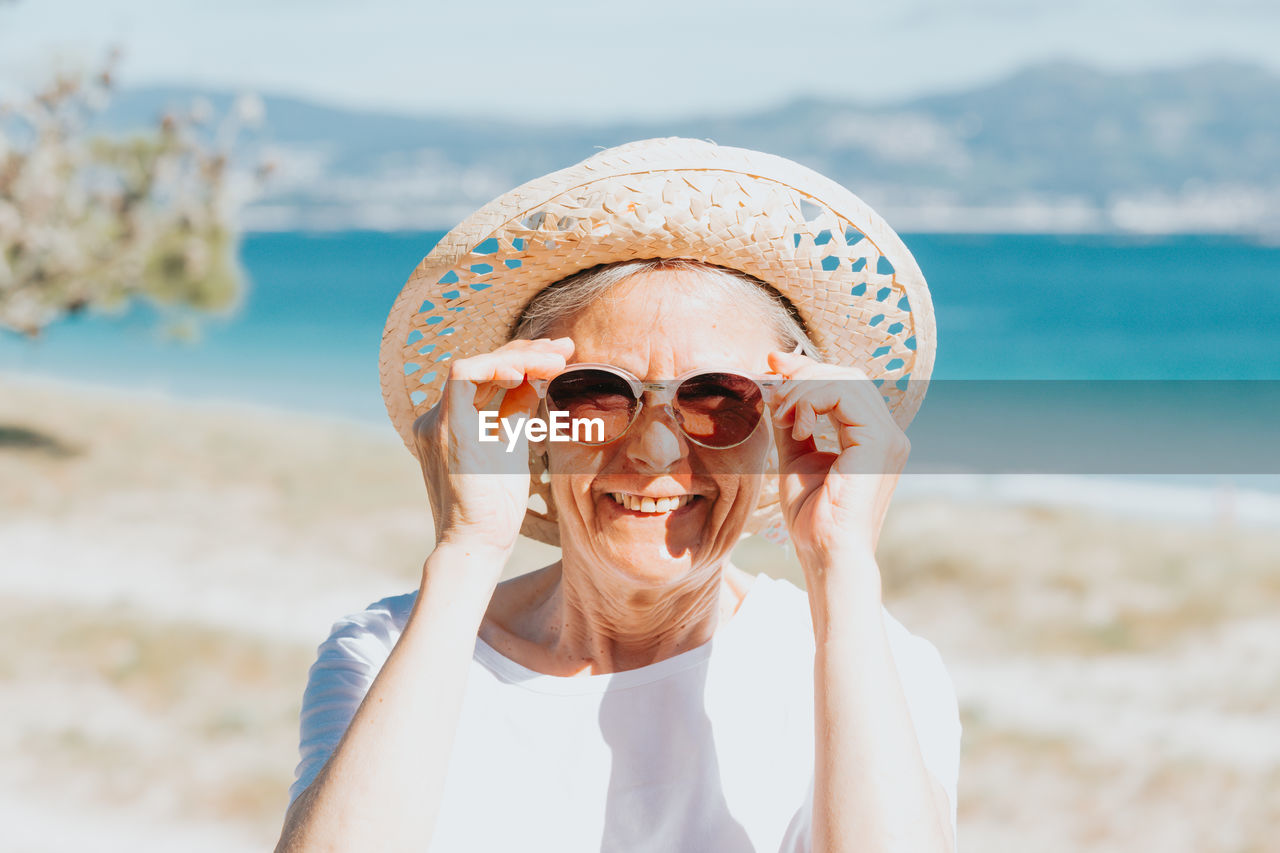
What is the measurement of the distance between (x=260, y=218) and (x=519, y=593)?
4315 inches

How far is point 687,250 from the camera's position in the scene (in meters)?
2.29

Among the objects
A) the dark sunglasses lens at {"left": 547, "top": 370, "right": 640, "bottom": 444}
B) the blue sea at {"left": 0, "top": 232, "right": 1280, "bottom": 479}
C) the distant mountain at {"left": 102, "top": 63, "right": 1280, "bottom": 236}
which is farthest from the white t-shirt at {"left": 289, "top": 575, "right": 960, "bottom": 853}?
the distant mountain at {"left": 102, "top": 63, "right": 1280, "bottom": 236}

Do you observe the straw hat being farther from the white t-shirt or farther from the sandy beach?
the sandy beach

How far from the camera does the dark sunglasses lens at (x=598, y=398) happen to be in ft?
7.24

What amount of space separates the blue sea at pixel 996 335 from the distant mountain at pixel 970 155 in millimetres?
22768

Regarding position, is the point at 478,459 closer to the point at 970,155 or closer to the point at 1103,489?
the point at 1103,489

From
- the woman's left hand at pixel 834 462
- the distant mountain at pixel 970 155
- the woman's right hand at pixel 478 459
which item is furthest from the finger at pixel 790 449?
the distant mountain at pixel 970 155

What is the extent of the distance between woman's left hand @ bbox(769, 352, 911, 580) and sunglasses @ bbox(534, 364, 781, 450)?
7cm

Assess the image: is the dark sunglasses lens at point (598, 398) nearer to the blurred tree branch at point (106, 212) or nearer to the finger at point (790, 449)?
the finger at point (790, 449)

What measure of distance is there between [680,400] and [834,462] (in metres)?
0.33

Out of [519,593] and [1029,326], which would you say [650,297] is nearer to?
[519,593]

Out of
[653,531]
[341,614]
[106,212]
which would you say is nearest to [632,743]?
[653,531]

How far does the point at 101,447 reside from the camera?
15.0m

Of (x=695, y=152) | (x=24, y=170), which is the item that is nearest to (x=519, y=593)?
(x=695, y=152)
